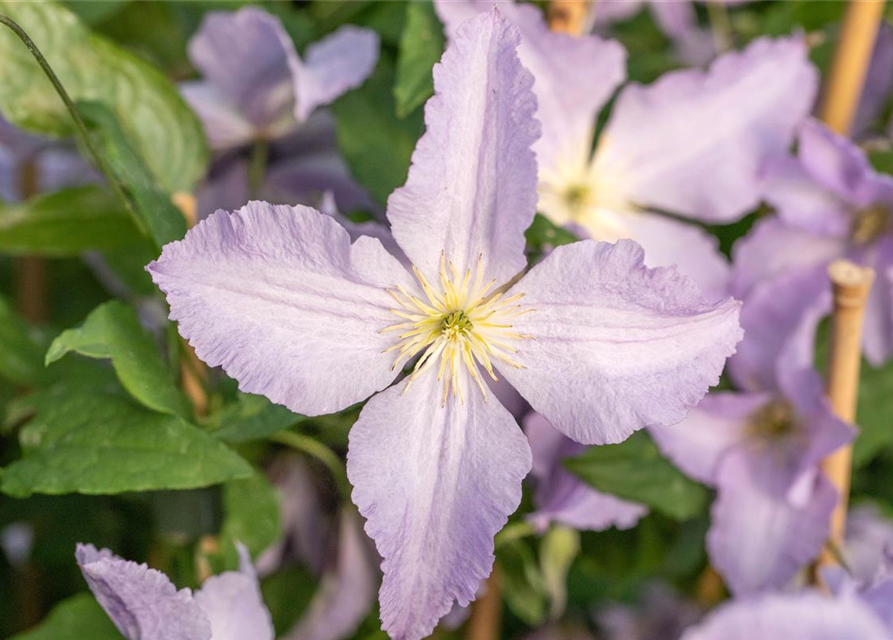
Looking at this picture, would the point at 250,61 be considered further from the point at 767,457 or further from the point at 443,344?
the point at 767,457

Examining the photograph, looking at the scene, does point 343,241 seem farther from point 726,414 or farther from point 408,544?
point 726,414

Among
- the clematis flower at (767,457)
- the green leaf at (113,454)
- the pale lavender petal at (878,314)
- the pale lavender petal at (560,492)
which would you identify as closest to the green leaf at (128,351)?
the green leaf at (113,454)

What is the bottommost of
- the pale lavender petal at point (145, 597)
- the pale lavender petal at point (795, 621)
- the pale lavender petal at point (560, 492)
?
the pale lavender petal at point (560, 492)

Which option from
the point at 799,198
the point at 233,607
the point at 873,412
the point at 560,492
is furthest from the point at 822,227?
the point at 233,607

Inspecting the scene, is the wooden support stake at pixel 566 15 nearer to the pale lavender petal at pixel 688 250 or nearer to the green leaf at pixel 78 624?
the pale lavender petal at pixel 688 250

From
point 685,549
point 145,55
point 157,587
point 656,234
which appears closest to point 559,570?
point 685,549

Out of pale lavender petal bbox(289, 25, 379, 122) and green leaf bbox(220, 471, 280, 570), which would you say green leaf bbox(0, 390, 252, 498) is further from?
pale lavender petal bbox(289, 25, 379, 122)
